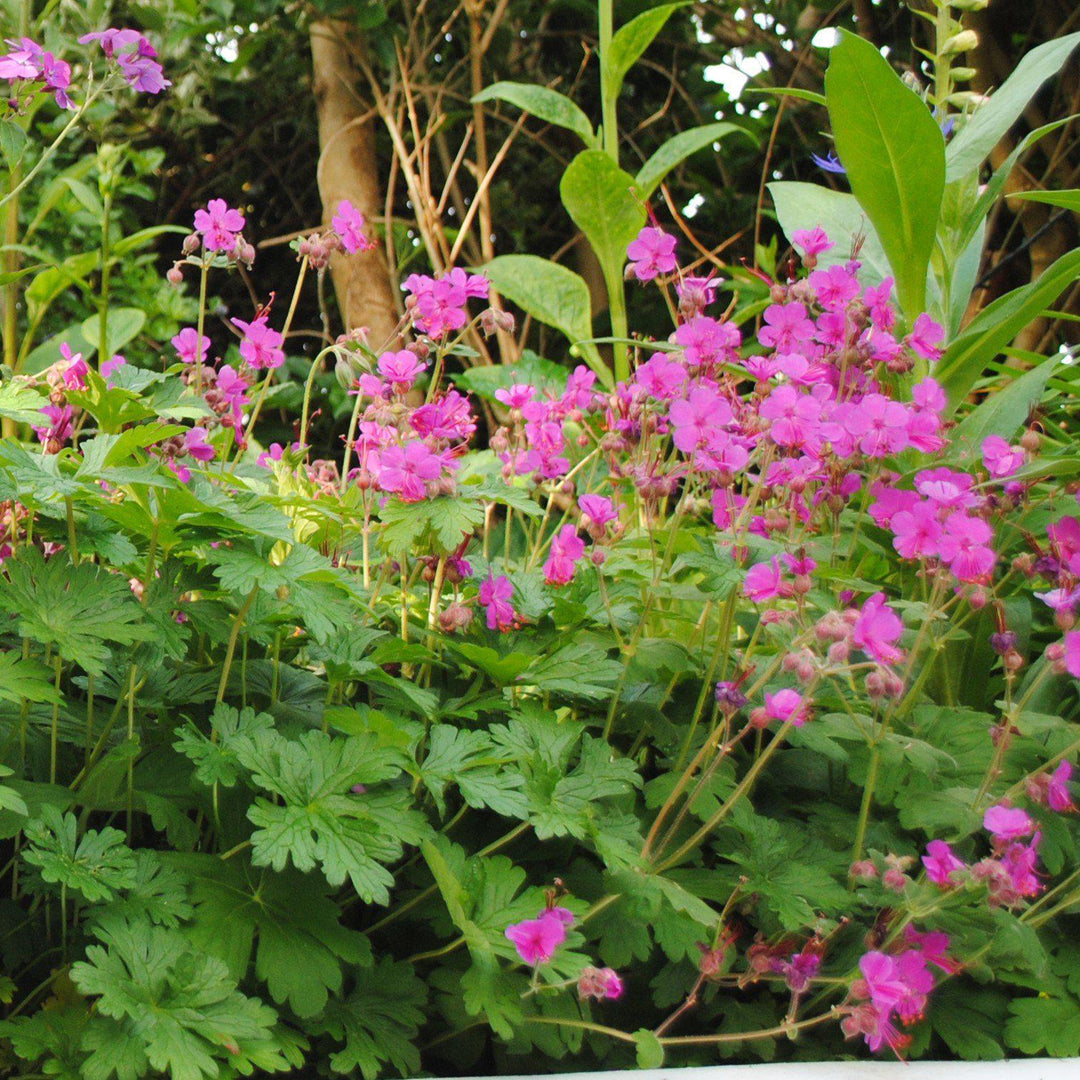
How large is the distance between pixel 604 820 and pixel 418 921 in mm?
196

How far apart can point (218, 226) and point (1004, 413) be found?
893 millimetres

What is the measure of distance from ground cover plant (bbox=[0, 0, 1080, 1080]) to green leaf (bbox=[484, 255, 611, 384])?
1.90ft

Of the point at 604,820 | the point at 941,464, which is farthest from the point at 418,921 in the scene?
the point at 941,464

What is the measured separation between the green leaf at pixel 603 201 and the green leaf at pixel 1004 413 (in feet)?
2.25

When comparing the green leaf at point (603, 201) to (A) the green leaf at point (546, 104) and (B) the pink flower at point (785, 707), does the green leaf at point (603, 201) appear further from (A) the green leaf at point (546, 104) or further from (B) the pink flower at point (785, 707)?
(B) the pink flower at point (785, 707)

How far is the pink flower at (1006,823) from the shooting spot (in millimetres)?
844

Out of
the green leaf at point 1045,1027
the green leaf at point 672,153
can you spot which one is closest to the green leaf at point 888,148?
the green leaf at point 672,153

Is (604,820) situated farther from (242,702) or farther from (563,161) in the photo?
(563,161)

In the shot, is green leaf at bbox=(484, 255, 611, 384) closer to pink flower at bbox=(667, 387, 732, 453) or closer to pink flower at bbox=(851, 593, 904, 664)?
pink flower at bbox=(667, 387, 732, 453)

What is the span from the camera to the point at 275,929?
2.63 feet

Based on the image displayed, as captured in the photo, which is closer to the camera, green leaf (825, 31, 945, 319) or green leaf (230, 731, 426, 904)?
green leaf (230, 731, 426, 904)

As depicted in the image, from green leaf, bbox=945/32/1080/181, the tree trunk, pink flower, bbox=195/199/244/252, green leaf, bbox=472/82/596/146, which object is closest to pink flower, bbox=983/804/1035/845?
green leaf, bbox=945/32/1080/181

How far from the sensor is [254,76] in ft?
11.9

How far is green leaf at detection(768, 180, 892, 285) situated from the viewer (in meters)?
1.53
